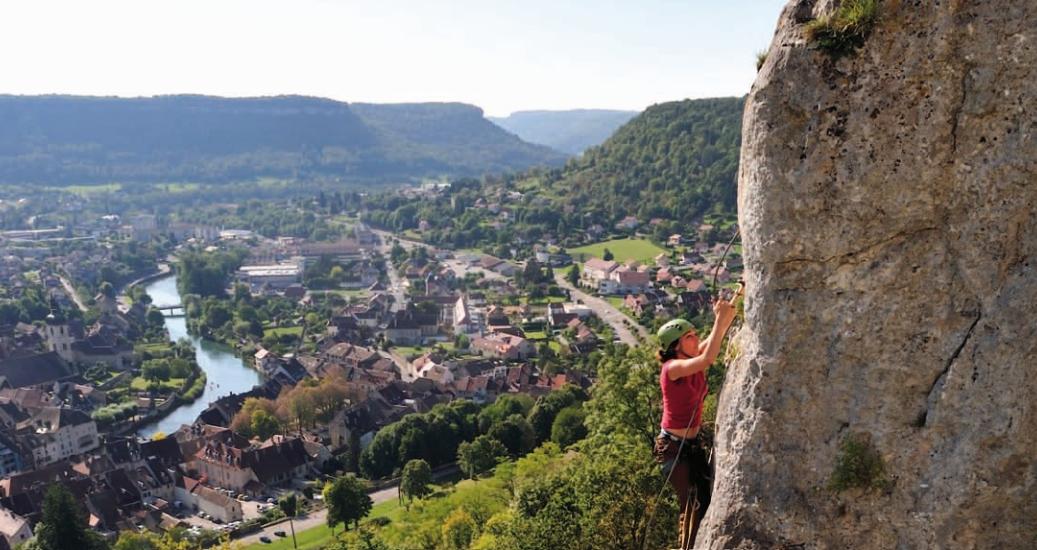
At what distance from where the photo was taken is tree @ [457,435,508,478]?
154ft

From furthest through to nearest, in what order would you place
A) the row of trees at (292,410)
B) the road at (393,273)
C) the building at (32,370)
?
1. the road at (393,273)
2. the building at (32,370)
3. the row of trees at (292,410)

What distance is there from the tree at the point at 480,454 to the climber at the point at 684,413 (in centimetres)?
3994

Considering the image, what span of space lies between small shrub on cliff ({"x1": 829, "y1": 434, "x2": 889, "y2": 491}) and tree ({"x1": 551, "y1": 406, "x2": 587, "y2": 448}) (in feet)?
131

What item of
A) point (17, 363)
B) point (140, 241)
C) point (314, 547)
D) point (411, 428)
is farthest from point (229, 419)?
point (140, 241)

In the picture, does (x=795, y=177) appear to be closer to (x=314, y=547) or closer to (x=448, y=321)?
(x=314, y=547)

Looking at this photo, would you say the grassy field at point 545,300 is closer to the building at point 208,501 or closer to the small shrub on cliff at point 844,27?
the building at point 208,501

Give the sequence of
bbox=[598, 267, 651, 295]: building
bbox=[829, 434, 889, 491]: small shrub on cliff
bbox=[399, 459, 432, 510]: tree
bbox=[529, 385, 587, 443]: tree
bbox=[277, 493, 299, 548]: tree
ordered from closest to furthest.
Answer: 1. bbox=[829, 434, 889, 491]: small shrub on cliff
2. bbox=[399, 459, 432, 510]: tree
3. bbox=[277, 493, 299, 548]: tree
4. bbox=[529, 385, 587, 443]: tree
5. bbox=[598, 267, 651, 295]: building

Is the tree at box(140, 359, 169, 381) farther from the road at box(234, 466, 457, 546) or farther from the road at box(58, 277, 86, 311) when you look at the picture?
the road at box(58, 277, 86, 311)

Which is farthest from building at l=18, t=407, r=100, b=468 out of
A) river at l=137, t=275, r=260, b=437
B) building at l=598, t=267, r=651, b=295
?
building at l=598, t=267, r=651, b=295

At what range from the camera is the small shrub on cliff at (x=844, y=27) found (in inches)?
Result: 232

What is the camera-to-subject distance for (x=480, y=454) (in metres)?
46.9

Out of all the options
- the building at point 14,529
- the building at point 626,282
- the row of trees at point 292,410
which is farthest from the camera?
the building at point 626,282

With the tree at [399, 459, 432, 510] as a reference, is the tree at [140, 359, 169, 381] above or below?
below

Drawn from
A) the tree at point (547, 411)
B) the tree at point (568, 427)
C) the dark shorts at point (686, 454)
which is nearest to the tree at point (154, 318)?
the tree at point (547, 411)
